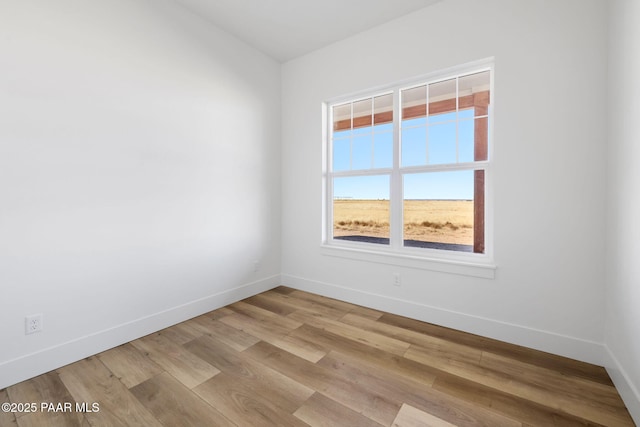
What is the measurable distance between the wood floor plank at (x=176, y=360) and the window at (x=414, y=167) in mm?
1895

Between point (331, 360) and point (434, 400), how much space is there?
707 millimetres

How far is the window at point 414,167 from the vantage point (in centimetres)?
247

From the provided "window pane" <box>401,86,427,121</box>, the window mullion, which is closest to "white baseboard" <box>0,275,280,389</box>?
the window mullion

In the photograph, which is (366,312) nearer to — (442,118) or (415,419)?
(415,419)

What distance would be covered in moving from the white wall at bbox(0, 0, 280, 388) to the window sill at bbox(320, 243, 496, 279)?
116 cm

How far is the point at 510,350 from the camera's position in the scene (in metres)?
2.08

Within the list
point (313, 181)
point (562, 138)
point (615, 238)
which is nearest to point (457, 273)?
point (615, 238)

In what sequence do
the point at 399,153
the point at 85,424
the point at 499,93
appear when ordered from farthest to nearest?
the point at 399,153, the point at 499,93, the point at 85,424

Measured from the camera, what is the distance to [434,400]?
157 cm

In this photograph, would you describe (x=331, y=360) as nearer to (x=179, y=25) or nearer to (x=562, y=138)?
(x=562, y=138)

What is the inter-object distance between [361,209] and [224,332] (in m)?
1.91

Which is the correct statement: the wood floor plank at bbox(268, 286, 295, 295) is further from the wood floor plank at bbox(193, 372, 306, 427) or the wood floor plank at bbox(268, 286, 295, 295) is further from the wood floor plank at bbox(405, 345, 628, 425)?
the wood floor plank at bbox(405, 345, 628, 425)

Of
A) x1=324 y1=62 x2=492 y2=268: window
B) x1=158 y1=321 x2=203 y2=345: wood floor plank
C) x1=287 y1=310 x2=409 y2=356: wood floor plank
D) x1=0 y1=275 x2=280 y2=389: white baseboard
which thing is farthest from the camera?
x1=324 y1=62 x2=492 y2=268: window

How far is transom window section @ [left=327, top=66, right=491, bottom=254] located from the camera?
2479 millimetres
